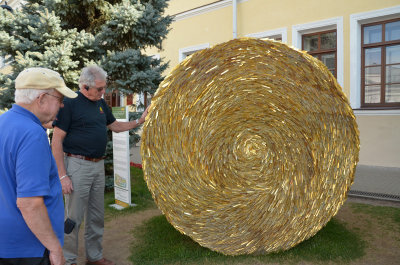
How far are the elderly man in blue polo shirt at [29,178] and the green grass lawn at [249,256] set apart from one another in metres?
1.76

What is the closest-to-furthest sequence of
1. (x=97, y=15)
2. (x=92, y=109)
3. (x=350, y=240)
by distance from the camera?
(x=92, y=109) → (x=350, y=240) → (x=97, y=15)

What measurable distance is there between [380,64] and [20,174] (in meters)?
8.33

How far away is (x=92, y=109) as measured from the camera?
9.87 ft

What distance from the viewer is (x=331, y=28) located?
857 cm

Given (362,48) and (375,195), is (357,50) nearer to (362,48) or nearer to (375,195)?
(362,48)

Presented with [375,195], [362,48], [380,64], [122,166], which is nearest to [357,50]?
[362,48]

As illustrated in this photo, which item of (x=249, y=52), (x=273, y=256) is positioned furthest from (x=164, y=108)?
(x=273, y=256)

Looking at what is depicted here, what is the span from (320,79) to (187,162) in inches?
54.2

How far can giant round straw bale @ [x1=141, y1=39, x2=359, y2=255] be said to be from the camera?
3.11 m

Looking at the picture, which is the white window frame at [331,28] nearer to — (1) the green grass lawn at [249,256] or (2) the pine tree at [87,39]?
(2) the pine tree at [87,39]

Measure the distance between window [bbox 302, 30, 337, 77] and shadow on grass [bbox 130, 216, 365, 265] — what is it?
5.84m

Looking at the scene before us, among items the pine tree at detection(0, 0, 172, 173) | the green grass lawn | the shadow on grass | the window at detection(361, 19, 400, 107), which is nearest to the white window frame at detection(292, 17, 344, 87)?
the window at detection(361, 19, 400, 107)

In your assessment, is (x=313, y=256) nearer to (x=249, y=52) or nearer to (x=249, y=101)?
(x=249, y=101)

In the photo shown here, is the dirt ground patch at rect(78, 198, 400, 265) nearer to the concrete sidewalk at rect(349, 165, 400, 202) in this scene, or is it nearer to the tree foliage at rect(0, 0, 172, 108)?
the concrete sidewalk at rect(349, 165, 400, 202)
